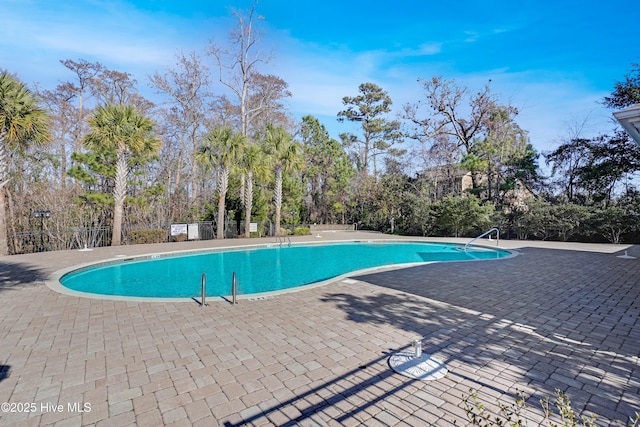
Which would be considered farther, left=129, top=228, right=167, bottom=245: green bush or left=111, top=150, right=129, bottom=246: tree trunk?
left=129, top=228, right=167, bottom=245: green bush

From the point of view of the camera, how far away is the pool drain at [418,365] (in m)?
2.89

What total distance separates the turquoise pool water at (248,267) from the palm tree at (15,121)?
425cm

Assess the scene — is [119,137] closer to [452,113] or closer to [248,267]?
[248,267]

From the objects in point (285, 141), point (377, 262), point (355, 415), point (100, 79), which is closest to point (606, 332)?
point (355, 415)

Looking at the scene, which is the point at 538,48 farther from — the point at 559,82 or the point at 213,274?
the point at 213,274

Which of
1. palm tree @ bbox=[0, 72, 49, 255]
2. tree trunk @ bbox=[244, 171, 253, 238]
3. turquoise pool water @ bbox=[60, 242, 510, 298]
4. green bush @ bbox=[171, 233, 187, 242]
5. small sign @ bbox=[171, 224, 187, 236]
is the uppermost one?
palm tree @ bbox=[0, 72, 49, 255]

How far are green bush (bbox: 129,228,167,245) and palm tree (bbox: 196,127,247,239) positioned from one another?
2620 mm

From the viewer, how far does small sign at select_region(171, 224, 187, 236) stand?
1450 centimetres

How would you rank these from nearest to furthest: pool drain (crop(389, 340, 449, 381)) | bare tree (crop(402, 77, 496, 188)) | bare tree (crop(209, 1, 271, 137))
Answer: pool drain (crop(389, 340, 449, 381)) → bare tree (crop(209, 1, 271, 137)) → bare tree (crop(402, 77, 496, 188))

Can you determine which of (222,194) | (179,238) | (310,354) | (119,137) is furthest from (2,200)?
(310,354)

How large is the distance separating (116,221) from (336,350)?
1241cm

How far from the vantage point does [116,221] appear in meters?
12.5

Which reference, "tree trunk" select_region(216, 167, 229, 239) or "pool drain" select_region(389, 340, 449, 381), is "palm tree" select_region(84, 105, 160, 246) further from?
"pool drain" select_region(389, 340, 449, 381)

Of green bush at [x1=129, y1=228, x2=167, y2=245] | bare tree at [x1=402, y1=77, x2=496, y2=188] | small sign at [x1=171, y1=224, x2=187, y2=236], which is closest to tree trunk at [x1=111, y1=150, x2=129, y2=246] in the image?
green bush at [x1=129, y1=228, x2=167, y2=245]
